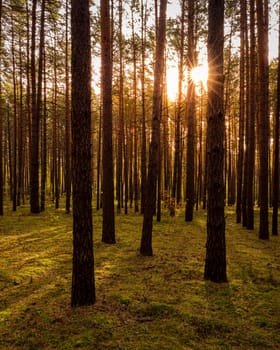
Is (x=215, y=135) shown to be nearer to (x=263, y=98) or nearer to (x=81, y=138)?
(x=81, y=138)

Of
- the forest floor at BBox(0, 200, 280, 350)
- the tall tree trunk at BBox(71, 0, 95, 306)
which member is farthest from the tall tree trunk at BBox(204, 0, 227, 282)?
the tall tree trunk at BBox(71, 0, 95, 306)

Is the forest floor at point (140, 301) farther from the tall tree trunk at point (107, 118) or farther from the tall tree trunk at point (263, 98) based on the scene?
the tall tree trunk at point (263, 98)

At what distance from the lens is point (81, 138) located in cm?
435

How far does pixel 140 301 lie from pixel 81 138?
305 cm

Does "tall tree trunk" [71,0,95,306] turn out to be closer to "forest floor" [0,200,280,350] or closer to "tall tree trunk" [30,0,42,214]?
"forest floor" [0,200,280,350]

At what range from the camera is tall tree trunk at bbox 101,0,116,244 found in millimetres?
8672

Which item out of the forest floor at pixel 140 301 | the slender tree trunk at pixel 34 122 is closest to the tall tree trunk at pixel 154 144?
the forest floor at pixel 140 301

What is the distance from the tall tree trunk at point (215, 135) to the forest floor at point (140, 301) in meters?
1.05

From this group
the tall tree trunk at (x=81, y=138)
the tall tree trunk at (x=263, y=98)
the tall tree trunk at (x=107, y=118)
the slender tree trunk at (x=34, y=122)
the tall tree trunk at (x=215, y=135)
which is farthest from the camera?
the slender tree trunk at (x=34, y=122)

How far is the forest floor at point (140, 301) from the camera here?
3768 millimetres

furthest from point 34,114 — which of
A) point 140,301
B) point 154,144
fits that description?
point 140,301

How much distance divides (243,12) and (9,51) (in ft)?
43.5

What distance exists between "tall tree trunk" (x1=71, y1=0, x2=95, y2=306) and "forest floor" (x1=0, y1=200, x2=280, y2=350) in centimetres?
85

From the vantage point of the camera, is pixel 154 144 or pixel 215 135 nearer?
pixel 215 135
